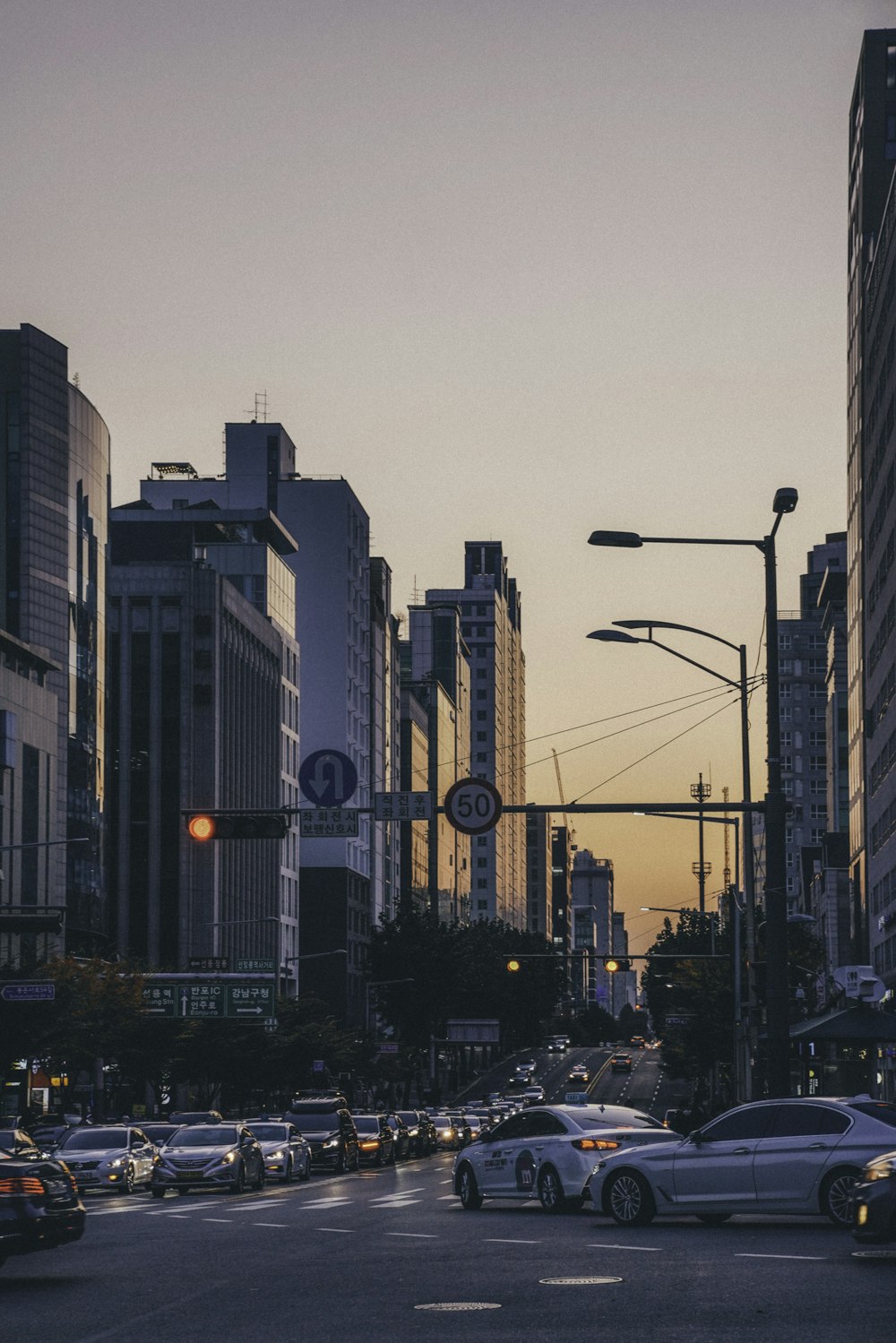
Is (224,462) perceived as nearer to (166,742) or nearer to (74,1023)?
(166,742)

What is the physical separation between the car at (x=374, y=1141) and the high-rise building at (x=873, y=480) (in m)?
26.9

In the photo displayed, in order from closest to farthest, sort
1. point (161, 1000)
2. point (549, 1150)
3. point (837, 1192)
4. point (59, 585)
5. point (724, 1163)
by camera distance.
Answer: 1. point (837, 1192)
2. point (724, 1163)
3. point (549, 1150)
4. point (161, 1000)
5. point (59, 585)

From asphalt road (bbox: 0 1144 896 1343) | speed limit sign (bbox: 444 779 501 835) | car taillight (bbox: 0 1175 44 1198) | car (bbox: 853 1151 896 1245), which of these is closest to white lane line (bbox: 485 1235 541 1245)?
asphalt road (bbox: 0 1144 896 1343)

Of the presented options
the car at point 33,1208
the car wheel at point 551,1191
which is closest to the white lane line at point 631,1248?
the car at point 33,1208

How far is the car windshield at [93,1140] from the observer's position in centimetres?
4575

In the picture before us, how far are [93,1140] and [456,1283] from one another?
99.0 ft

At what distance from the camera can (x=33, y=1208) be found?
60.8 feet

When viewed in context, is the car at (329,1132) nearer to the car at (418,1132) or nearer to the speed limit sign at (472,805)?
the car at (418,1132)

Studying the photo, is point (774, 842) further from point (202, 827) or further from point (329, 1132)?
point (329, 1132)

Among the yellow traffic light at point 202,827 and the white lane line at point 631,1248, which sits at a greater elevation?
the yellow traffic light at point 202,827

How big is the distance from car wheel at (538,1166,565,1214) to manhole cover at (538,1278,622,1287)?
10839 millimetres

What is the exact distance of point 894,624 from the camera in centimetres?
8094

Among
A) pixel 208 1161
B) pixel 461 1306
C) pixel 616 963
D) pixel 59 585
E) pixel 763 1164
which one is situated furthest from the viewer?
pixel 59 585

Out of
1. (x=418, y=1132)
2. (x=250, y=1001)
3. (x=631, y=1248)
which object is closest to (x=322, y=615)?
(x=250, y=1001)
